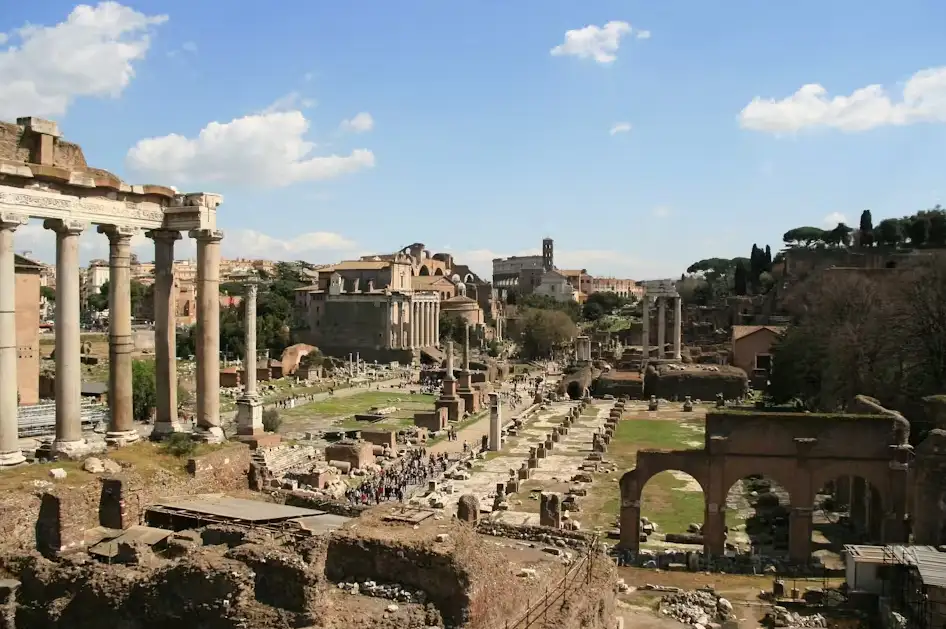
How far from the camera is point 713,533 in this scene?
66.2ft

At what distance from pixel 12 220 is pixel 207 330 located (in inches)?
177

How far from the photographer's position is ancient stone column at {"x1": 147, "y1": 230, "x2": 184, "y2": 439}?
1716 cm

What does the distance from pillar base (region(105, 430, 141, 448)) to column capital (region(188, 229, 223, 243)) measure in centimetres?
424

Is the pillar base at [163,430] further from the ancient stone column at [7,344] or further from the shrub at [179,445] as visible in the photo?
the ancient stone column at [7,344]

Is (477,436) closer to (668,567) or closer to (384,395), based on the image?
(384,395)

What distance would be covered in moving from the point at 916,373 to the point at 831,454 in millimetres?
15677

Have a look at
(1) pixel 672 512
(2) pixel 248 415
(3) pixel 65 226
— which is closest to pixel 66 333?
(3) pixel 65 226

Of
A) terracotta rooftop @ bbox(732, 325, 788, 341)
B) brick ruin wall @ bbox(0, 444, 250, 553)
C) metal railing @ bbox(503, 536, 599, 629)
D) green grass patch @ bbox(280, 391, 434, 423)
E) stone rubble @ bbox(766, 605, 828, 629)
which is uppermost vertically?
terracotta rooftop @ bbox(732, 325, 788, 341)

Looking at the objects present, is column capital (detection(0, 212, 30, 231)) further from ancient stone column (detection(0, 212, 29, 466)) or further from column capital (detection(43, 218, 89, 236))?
column capital (detection(43, 218, 89, 236))

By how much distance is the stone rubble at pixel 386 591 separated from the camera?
32.7ft

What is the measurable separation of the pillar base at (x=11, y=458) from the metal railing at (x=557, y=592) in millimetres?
9282

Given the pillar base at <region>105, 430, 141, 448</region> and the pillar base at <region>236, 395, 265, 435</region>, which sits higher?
the pillar base at <region>105, 430, 141, 448</region>

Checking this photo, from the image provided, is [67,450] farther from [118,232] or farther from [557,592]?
[557,592]

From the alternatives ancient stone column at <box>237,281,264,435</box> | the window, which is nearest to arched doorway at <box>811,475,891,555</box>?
ancient stone column at <box>237,281,264,435</box>
